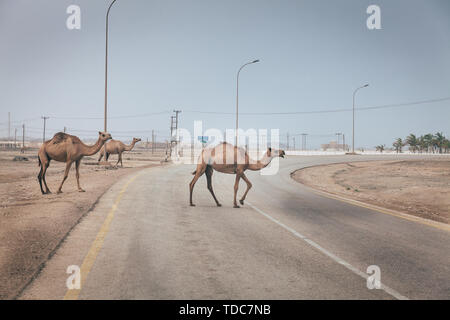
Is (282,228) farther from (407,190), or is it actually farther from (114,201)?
(407,190)

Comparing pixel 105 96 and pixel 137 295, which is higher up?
pixel 105 96

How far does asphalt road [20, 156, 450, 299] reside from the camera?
4098mm

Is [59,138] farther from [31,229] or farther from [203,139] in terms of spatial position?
[203,139]

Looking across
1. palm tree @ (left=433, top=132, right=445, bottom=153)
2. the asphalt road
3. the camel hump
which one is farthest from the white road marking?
palm tree @ (left=433, top=132, right=445, bottom=153)

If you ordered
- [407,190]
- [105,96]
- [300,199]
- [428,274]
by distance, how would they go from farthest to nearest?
1. [105,96]
2. [407,190]
3. [300,199]
4. [428,274]

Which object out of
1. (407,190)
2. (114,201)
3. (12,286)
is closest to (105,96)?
(114,201)

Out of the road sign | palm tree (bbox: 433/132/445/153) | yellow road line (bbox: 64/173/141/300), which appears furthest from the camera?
A: palm tree (bbox: 433/132/445/153)

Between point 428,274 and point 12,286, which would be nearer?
point 12,286

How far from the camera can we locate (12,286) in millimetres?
4078

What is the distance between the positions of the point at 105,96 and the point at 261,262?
79.6 ft

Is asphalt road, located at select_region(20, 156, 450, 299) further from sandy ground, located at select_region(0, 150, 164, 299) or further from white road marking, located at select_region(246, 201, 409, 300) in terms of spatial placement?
sandy ground, located at select_region(0, 150, 164, 299)

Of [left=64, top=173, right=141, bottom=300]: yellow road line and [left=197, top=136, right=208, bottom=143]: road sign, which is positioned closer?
[left=64, top=173, right=141, bottom=300]: yellow road line

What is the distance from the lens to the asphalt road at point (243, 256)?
4098mm

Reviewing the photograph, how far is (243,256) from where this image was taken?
553 cm
